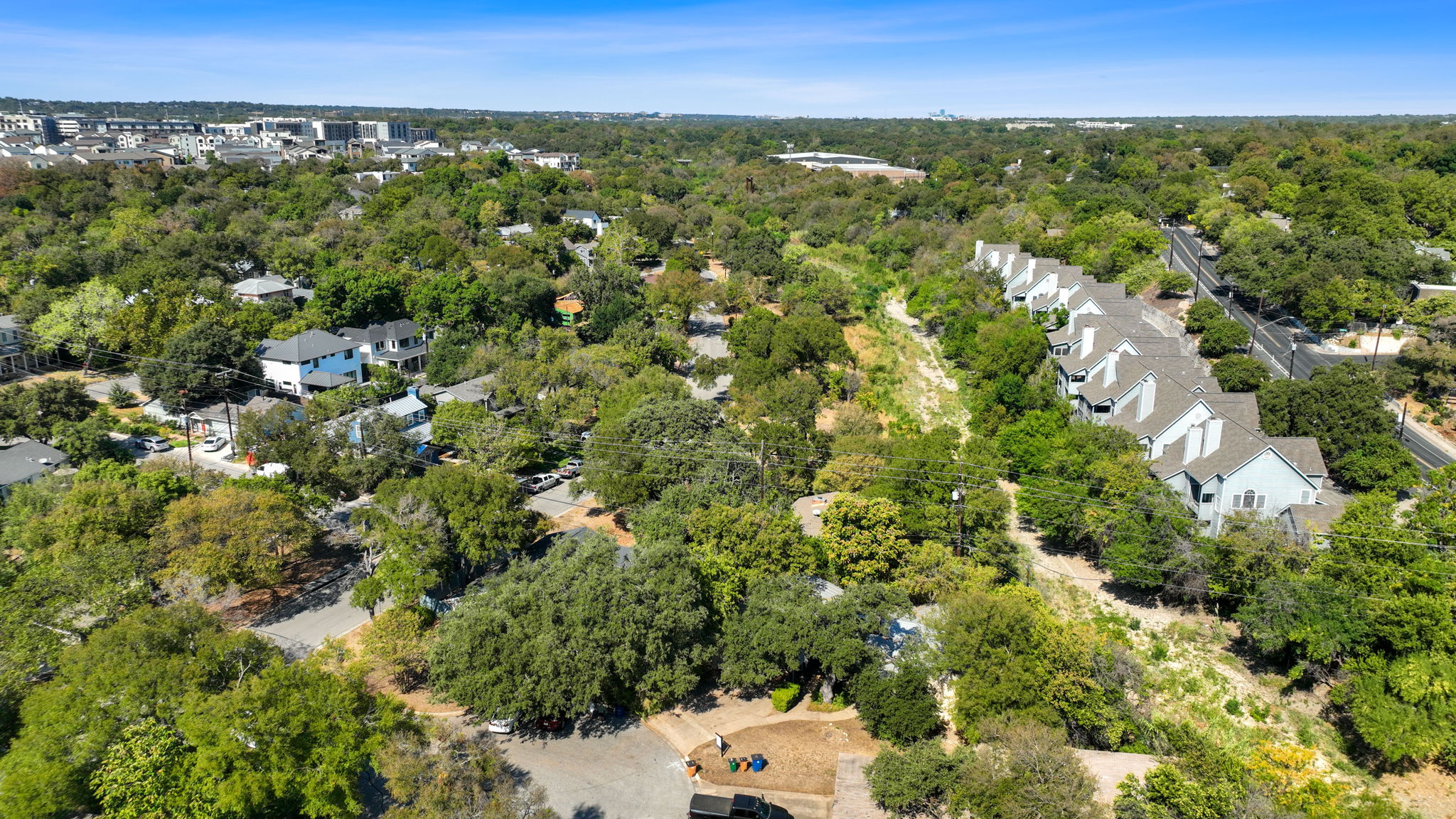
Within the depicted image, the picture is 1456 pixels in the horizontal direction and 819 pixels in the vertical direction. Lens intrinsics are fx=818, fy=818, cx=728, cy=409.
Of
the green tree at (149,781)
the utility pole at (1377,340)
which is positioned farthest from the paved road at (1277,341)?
the green tree at (149,781)

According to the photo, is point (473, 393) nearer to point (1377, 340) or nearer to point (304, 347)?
point (304, 347)

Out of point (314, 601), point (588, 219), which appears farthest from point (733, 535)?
point (588, 219)

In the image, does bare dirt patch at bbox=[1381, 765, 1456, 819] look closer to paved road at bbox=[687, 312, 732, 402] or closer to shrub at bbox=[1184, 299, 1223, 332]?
paved road at bbox=[687, 312, 732, 402]

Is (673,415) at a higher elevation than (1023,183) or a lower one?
lower

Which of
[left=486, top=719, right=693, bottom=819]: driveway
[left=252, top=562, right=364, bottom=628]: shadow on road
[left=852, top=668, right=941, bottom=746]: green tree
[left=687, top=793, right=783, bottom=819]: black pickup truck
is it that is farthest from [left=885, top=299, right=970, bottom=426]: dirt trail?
[left=252, top=562, right=364, bottom=628]: shadow on road

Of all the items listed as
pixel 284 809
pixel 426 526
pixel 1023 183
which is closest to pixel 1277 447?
pixel 426 526

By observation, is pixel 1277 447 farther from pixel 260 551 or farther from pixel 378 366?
pixel 378 366
